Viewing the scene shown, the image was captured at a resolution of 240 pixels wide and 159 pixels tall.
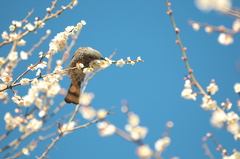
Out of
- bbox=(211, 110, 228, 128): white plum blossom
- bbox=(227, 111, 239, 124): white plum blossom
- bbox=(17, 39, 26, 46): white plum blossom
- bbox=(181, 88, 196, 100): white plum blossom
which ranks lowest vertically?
bbox=(211, 110, 228, 128): white plum blossom

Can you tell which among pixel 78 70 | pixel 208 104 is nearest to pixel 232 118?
pixel 208 104

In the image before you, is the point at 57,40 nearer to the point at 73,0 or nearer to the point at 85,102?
the point at 73,0

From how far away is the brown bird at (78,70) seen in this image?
139 inches

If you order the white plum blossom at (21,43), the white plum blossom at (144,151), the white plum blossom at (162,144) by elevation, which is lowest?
the white plum blossom at (144,151)

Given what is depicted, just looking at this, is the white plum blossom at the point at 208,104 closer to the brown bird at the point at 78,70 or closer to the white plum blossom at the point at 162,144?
the white plum blossom at the point at 162,144

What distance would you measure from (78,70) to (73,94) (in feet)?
1.42

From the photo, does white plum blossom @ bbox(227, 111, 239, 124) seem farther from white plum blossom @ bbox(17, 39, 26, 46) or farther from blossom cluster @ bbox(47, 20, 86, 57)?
white plum blossom @ bbox(17, 39, 26, 46)

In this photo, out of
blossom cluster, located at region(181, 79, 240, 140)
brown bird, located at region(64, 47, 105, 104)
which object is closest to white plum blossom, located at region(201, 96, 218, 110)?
blossom cluster, located at region(181, 79, 240, 140)

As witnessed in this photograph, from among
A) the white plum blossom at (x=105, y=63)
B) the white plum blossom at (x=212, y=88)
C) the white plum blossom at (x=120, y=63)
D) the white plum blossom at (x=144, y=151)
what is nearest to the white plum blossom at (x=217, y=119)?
the white plum blossom at (x=212, y=88)

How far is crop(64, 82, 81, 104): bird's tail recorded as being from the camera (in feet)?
12.6

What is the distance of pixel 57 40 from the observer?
2.74m

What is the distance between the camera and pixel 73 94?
13.1 feet

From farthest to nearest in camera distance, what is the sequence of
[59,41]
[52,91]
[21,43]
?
[52,91]
[21,43]
[59,41]

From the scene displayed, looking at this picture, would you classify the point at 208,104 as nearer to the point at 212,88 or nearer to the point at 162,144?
the point at 212,88
